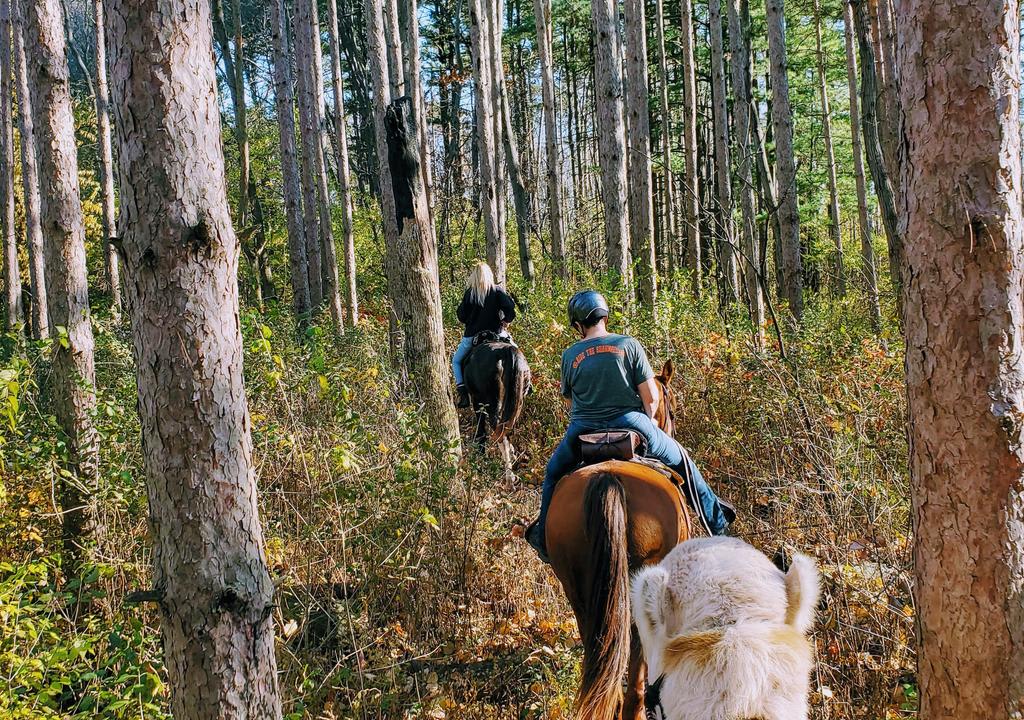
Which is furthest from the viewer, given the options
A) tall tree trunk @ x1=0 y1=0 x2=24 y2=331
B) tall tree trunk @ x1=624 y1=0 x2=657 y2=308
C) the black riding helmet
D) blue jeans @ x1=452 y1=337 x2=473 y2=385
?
tall tree trunk @ x1=0 y1=0 x2=24 y2=331

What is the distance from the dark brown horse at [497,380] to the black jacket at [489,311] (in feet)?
0.60

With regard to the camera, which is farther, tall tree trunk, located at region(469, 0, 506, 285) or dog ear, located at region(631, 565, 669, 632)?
tall tree trunk, located at region(469, 0, 506, 285)

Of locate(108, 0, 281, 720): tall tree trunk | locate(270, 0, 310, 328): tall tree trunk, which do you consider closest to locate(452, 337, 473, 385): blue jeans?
locate(270, 0, 310, 328): tall tree trunk

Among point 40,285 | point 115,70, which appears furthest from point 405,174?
point 40,285

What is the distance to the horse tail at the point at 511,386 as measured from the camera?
30.2ft

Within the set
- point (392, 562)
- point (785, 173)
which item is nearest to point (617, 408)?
point (392, 562)

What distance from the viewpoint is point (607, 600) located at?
4051 mm

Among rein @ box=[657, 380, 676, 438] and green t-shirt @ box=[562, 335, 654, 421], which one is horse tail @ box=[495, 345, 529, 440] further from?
green t-shirt @ box=[562, 335, 654, 421]

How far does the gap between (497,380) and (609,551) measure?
5.27 metres

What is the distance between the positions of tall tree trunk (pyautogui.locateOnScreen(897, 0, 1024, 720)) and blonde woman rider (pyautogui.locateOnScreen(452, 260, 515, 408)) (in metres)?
6.58

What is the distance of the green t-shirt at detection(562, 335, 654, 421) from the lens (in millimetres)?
5062

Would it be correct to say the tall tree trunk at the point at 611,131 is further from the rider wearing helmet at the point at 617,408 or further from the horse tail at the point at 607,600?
the horse tail at the point at 607,600

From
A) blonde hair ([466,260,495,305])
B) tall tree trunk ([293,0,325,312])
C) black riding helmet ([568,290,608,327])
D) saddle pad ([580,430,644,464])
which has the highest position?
tall tree trunk ([293,0,325,312])

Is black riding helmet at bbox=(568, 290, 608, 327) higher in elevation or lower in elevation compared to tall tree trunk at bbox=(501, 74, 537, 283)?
lower
